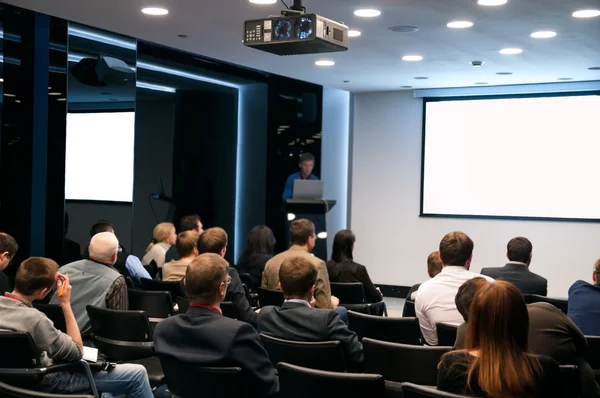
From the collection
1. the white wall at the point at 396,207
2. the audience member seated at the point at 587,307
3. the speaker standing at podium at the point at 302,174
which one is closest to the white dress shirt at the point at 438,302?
the audience member seated at the point at 587,307

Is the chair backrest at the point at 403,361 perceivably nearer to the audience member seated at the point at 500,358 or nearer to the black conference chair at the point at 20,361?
the audience member seated at the point at 500,358

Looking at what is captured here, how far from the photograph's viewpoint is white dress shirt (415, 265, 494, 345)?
15.4ft

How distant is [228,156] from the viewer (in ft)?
36.1

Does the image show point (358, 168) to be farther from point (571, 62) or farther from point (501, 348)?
point (501, 348)

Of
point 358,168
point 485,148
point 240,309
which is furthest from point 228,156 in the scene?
point 240,309

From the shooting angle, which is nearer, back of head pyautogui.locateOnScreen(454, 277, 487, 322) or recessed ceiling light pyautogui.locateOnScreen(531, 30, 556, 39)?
back of head pyautogui.locateOnScreen(454, 277, 487, 322)

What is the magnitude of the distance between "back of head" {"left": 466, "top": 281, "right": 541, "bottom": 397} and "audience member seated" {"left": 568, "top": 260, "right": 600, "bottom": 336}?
8.03 ft

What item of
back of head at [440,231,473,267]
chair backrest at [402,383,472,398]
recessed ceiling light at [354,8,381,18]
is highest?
recessed ceiling light at [354,8,381,18]

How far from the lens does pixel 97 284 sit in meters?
4.75

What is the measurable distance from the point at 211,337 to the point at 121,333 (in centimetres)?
150

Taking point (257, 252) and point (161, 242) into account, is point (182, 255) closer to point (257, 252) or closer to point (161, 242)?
point (257, 252)

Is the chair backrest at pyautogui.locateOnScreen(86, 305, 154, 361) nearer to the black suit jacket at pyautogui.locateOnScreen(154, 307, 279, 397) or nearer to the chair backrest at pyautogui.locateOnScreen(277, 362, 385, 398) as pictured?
the black suit jacket at pyautogui.locateOnScreen(154, 307, 279, 397)

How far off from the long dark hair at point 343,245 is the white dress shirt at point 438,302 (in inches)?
85.2

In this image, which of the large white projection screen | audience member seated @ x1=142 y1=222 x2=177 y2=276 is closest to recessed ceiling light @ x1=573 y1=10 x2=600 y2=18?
audience member seated @ x1=142 y1=222 x2=177 y2=276
